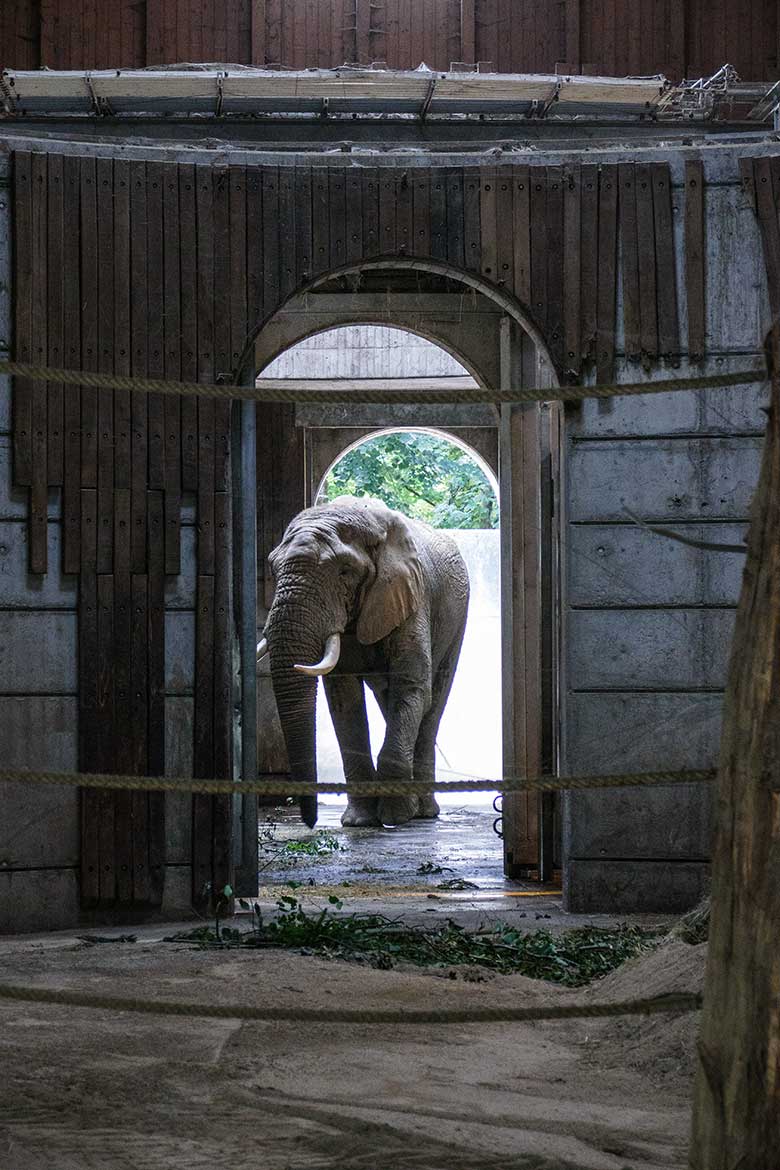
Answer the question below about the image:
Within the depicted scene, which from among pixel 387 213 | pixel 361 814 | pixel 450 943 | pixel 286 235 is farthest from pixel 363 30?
pixel 450 943

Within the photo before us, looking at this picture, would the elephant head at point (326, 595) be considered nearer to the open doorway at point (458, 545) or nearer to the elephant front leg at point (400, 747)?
the elephant front leg at point (400, 747)

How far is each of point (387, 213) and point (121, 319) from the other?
1.50 metres

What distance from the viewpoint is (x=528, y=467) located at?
941 cm

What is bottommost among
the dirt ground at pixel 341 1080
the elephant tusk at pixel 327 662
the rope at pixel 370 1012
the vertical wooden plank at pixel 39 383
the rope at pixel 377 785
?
the dirt ground at pixel 341 1080

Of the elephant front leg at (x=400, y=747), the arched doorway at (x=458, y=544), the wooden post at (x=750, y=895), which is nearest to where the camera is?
the wooden post at (x=750, y=895)

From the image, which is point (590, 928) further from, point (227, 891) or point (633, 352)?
point (633, 352)

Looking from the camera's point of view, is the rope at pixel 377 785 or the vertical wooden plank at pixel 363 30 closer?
the rope at pixel 377 785

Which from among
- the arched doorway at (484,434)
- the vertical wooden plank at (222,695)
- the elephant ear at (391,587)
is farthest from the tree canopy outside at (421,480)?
the vertical wooden plank at (222,695)

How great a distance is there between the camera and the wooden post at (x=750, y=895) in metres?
3.00

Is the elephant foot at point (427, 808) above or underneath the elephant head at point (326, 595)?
underneath

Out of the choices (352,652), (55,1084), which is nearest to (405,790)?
(55,1084)

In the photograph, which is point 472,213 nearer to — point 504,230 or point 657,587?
point 504,230

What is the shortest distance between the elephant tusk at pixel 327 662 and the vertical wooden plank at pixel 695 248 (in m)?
3.70

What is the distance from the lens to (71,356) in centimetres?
748
